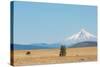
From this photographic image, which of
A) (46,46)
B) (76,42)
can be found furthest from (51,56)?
(76,42)

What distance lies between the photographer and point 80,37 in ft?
7.25

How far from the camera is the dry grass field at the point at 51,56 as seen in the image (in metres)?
1.99

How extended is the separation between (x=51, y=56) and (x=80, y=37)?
36 centimetres

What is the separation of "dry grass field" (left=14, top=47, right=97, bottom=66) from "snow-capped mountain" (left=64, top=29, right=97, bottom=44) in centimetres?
9

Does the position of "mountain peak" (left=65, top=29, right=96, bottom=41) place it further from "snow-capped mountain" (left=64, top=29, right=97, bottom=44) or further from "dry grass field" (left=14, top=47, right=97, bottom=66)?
"dry grass field" (left=14, top=47, right=97, bottom=66)

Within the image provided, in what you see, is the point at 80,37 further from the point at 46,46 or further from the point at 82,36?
the point at 46,46

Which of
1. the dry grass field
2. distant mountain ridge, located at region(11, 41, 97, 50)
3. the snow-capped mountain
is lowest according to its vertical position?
the dry grass field

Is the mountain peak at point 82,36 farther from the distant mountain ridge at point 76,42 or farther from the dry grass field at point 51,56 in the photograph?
the dry grass field at point 51,56

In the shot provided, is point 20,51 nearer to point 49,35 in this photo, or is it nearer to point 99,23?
point 49,35

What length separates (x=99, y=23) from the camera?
92.0 inches

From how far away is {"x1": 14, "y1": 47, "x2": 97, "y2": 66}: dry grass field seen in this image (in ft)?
6.52

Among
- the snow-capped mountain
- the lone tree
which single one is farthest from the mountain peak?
the lone tree

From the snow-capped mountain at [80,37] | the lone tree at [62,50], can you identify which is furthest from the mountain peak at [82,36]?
the lone tree at [62,50]

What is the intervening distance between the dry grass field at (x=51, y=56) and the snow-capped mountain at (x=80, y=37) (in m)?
0.09
